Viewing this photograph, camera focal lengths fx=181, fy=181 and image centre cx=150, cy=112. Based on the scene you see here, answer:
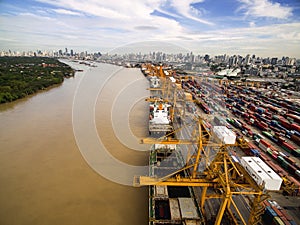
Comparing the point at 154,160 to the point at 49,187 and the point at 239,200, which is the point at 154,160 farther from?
the point at 49,187

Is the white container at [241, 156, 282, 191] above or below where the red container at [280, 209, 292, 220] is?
above

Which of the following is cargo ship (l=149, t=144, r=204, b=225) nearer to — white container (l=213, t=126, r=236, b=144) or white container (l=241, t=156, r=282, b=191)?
white container (l=241, t=156, r=282, b=191)

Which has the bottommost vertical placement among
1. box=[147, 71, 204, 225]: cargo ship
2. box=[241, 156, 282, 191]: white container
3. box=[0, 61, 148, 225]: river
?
box=[0, 61, 148, 225]: river

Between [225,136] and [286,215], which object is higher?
[225,136]

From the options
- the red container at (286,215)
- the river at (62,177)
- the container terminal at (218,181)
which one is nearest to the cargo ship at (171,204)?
the container terminal at (218,181)

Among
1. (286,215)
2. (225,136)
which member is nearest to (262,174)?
(225,136)

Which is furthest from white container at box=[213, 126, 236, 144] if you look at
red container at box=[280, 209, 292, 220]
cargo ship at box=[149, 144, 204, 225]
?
red container at box=[280, 209, 292, 220]

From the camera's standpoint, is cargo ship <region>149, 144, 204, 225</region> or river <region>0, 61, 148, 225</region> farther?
river <region>0, 61, 148, 225</region>

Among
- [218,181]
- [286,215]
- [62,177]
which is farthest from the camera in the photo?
[62,177]

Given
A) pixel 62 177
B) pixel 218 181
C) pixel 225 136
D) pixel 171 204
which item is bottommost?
pixel 62 177

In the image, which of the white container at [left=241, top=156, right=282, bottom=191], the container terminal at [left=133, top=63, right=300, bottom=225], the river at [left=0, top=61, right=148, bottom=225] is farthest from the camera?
the river at [left=0, top=61, right=148, bottom=225]

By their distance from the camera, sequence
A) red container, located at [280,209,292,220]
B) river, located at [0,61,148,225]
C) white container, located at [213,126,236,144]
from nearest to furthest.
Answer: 1. white container, located at [213,126,236,144]
2. red container, located at [280,209,292,220]
3. river, located at [0,61,148,225]

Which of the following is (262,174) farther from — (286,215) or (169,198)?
(169,198)
